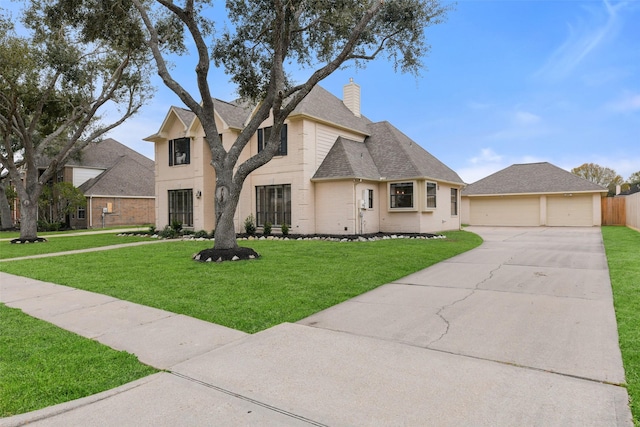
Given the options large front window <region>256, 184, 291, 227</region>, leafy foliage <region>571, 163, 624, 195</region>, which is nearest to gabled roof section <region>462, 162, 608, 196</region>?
large front window <region>256, 184, 291, 227</region>

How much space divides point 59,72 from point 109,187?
559 inches

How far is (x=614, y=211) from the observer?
25.2m

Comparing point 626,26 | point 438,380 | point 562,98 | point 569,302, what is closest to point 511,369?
point 438,380

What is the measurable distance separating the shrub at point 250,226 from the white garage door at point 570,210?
20.3 meters

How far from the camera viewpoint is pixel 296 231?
1639 cm

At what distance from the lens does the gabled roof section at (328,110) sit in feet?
53.1

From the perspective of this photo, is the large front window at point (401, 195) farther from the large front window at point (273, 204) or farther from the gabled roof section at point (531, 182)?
the gabled roof section at point (531, 182)

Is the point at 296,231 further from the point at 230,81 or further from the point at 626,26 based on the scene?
the point at 626,26

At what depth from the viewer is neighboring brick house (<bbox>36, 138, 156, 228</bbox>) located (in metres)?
28.5


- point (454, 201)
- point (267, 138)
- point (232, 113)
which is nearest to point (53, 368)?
point (267, 138)

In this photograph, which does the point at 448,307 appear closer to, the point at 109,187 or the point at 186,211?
the point at 186,211

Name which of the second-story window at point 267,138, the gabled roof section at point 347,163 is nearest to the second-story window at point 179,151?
the second-story window at point 267,138

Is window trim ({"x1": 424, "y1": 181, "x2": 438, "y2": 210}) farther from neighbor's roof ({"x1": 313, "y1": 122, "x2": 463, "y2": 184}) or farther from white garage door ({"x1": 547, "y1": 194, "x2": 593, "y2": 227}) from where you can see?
white garage door ({"x1": 547, "y1": 194, "x2": 593, "y2": 227})

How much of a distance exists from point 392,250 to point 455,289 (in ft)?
16.0
